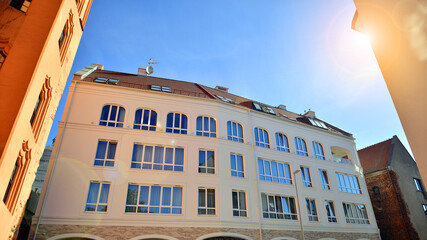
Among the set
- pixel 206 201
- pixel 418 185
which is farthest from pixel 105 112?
pixel 418 185

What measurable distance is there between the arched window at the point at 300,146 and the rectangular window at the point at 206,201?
1075 centimetres

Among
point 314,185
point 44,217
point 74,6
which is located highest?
point 74,6

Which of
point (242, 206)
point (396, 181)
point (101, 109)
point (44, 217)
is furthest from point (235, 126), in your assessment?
point (396, 181)

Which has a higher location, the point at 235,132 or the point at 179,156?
the point at 235,132

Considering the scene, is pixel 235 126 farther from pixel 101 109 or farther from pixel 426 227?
pixel 426 227

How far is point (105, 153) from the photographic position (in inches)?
730

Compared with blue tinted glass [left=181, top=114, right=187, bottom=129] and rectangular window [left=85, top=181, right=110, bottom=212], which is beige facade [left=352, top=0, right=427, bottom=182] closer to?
rectangular window [left=85, top=181, right=110, bottom=212]

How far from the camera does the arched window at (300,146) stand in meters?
26.0

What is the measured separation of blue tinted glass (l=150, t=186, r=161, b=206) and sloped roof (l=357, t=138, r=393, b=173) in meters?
27.9

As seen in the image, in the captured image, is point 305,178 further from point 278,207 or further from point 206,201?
point 206,201

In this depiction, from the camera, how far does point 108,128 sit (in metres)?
19.1

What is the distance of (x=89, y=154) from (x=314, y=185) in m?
19.6

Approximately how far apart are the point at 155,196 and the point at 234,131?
28.7 ft

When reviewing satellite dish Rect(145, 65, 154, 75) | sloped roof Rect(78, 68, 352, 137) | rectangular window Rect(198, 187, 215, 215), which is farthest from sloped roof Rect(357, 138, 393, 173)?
satellite dish Rect(145, 65, 154, 75)
